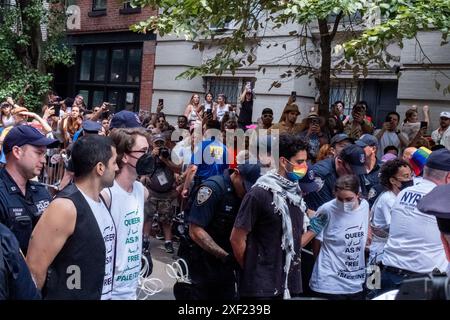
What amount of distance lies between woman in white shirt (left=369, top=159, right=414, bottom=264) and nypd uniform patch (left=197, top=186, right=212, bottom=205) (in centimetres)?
195

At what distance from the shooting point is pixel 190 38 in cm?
905

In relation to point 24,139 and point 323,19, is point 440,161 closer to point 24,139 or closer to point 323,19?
point 24,139

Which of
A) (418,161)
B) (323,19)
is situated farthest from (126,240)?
(323,19)

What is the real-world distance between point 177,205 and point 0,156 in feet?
11.3

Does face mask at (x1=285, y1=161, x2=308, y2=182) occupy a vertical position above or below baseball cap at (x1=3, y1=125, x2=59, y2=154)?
below

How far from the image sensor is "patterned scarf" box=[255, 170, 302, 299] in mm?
4805

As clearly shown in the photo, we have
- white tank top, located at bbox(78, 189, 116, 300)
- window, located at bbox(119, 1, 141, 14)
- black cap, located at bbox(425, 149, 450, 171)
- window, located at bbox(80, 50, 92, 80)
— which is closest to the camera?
white tank top, located at bbox(78, 189, 116, 300)

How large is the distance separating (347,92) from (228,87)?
409 centimetres

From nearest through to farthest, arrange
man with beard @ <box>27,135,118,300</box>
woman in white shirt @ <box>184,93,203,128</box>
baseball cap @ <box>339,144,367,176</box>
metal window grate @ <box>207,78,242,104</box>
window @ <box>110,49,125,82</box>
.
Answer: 1. man with beard @ <box>27,135,118,300</box>
2. baseball cap @ <box>339,144,367,176</box>
3. woman in white shirt @ <box>184,93,203,128</box>
4. metal window grate @ <box>207,78,242,104</box>
5. window @ <box>110,49,125,82</box>

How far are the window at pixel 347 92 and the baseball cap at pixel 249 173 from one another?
30.1 ft

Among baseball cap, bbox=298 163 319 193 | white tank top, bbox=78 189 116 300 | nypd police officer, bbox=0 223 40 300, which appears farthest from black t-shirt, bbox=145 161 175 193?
nypd police officer, bbox=0 223 40 300

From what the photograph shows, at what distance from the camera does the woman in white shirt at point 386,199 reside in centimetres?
615

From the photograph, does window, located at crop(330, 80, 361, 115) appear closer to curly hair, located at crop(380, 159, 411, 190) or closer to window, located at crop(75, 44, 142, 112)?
window, located at crop(75, 44, 142, 112)
